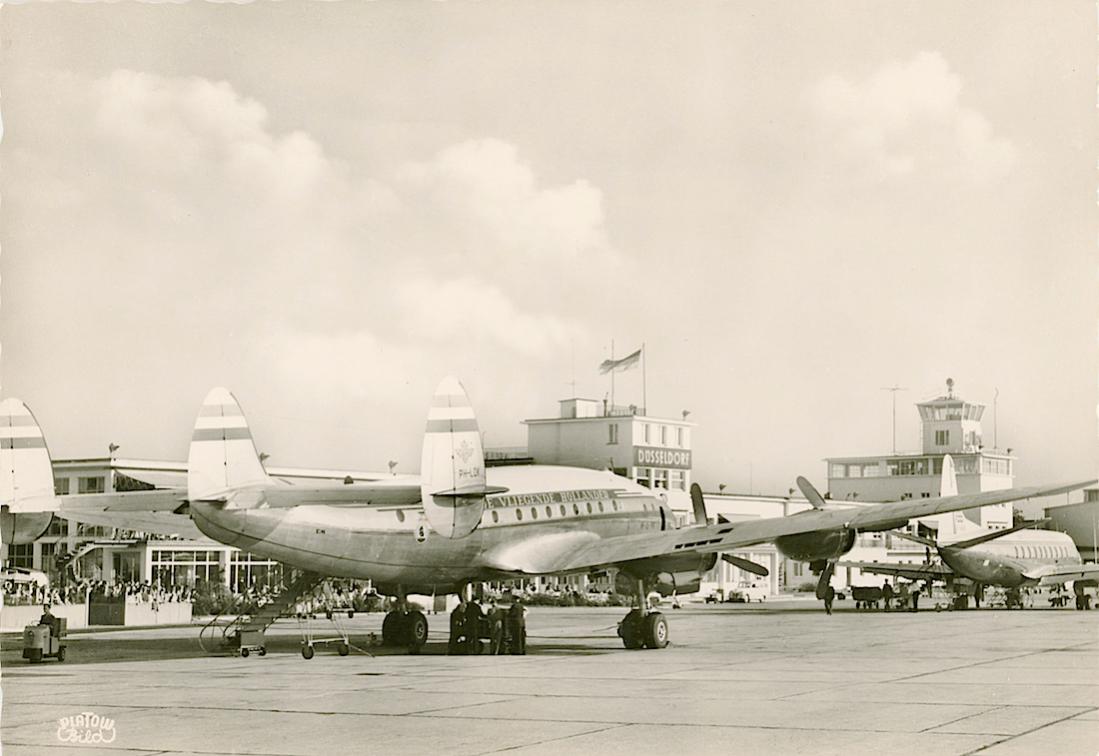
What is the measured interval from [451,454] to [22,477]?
6637mm

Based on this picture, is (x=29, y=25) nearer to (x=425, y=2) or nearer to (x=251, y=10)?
(x=251, y=10)

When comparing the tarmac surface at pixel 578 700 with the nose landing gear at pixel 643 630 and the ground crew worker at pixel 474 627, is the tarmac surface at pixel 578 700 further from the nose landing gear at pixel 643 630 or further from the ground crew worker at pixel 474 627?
the ground crew worker at pixel 474 627

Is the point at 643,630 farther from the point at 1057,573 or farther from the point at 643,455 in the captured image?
the point at 643,455

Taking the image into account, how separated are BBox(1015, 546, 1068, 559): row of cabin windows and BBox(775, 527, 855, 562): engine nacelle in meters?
31.9

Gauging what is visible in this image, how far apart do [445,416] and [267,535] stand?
5.13 metres

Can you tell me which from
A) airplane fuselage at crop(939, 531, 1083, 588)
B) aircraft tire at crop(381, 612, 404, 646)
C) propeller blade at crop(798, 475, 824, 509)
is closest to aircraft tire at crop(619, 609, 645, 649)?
aircraft tire at crop(381, 612, 404, 646)

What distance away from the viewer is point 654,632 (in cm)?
2684

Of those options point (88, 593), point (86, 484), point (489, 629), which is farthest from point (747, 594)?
point (489, 629)

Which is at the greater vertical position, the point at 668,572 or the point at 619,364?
the point at 619,364

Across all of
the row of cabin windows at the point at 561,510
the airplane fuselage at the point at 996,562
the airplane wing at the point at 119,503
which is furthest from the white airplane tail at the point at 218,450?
the airplane fuselage at the point at 996,562

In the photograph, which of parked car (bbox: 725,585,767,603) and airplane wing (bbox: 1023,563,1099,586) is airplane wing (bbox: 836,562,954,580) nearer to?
airplane wing (bbox: 1023,563,1099,586)

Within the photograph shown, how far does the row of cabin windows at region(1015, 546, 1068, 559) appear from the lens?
54688 mm

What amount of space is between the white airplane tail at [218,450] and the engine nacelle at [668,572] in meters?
9.55

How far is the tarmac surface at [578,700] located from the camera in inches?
510
